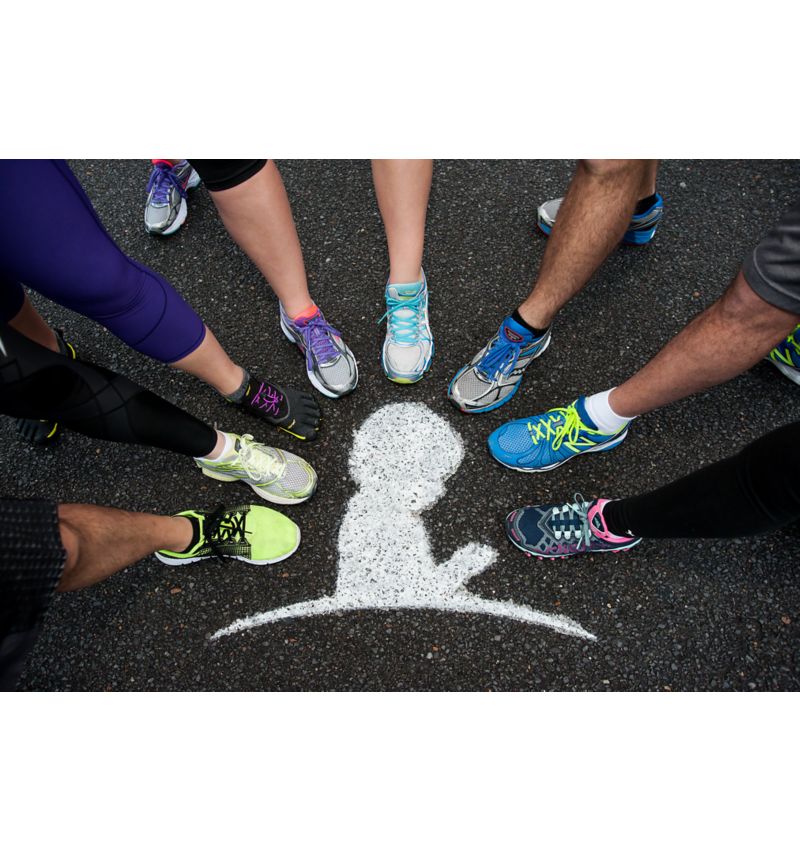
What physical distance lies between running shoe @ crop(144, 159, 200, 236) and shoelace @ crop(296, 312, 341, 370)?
3.05 ft

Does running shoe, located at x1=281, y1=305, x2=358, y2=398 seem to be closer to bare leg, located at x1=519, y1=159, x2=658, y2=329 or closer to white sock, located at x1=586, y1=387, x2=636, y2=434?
bare leg, located at x1=519, y1=159, x2=658, y2=329

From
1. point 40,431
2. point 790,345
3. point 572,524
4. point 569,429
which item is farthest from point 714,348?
point 40,431

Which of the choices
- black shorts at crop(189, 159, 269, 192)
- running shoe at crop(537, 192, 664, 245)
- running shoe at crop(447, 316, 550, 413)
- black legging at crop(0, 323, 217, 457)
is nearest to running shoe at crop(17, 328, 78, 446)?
black legging at crop(0, 323, 217, 457)

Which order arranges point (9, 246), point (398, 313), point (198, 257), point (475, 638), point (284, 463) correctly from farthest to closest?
point (198, 257)
point (398, 313)
point (284, 463)
point (475, 638)
point (9, 246)

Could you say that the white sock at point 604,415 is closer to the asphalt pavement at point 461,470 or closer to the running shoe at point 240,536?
the asphalt pavement at point 461,470

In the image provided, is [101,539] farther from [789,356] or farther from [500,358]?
[789,356]

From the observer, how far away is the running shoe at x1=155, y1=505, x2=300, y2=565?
5.32 feet

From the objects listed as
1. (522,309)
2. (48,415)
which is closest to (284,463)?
(48,415)

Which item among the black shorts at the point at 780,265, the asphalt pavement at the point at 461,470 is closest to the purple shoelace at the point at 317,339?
the asphalt pavement at the point at 461,470

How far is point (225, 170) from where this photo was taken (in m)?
1.41

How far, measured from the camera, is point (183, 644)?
162 centimetres

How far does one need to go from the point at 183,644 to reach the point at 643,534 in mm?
1406

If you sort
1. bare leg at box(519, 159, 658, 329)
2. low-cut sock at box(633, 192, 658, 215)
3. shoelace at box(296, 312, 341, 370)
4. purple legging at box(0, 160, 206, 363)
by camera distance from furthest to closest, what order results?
low-cut sock at box(633, 192, 658, 215), shoelace at box(296, 312, 341, 370), bare leg at box(519, 159, 658, 329), purple legging at box(0, 160, 206, 363)

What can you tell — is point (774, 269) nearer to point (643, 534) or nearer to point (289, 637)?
point (643, 534)
